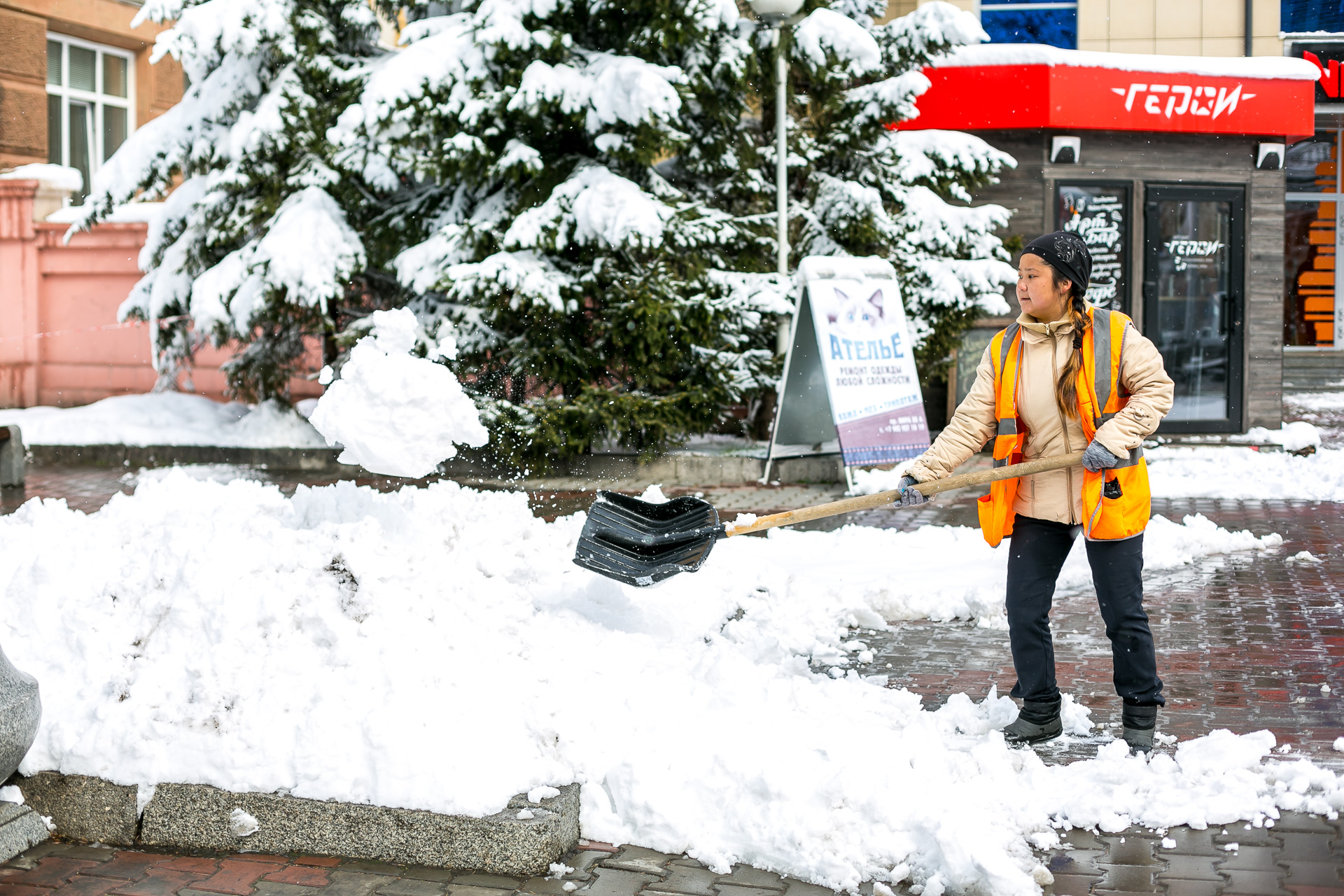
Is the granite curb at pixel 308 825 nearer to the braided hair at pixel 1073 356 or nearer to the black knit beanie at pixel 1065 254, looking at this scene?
the braided hair at pixel 1073 356

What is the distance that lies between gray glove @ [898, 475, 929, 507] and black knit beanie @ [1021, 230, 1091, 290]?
86cm

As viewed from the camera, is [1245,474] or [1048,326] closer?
[1048,326]

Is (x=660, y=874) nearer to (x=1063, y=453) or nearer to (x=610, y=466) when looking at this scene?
(x=1063, y=453)

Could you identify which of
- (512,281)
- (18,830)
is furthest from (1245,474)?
(18,830)

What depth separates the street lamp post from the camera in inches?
437

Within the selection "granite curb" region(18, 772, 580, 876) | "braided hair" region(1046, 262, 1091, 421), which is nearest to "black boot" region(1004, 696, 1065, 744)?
"braided hair" region(1046, 262, 1091, 421)

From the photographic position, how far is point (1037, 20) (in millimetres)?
17062

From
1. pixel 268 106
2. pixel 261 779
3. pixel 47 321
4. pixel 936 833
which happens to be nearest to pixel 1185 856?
pixel 936 833

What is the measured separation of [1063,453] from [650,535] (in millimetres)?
1642

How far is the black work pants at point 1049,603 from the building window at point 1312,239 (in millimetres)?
18152

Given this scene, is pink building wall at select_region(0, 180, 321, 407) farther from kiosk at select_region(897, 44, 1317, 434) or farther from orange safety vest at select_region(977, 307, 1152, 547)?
orange safety vest at select_region(977, 307, 1152, 547)

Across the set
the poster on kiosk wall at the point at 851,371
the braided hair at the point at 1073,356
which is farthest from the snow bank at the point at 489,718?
the poster on kiosk wall at the point at 851,371

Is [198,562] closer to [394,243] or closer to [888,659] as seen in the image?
[888,659]

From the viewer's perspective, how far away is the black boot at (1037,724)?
14.7 feet
